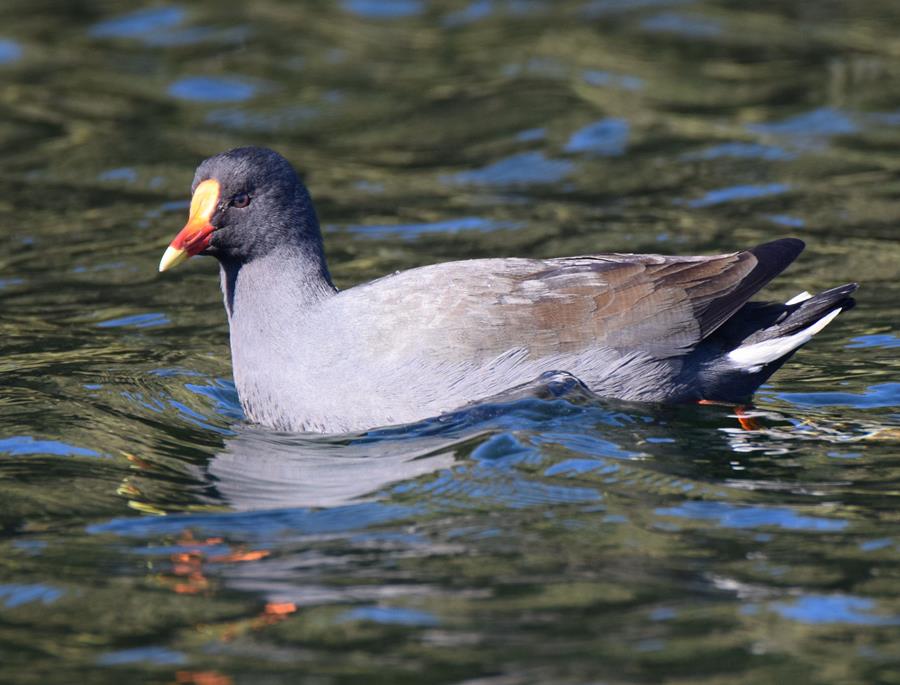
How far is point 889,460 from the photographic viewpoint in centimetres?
516

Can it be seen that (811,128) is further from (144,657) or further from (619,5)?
(144,657)

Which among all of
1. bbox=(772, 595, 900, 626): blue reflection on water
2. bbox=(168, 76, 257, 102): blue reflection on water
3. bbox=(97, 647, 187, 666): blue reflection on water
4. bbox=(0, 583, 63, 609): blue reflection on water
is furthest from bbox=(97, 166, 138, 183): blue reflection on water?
bbox=(772, 595, 900, 626): blue reflection on water

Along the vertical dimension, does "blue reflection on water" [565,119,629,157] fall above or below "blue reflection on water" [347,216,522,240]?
above

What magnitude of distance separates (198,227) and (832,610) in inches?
122

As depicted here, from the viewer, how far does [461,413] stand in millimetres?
5484

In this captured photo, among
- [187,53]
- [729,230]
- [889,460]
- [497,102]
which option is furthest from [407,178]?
[889,460]

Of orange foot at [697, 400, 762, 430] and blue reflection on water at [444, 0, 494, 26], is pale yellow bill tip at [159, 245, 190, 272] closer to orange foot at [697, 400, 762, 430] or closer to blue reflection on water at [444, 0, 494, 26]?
orange foot at [697, 400, 762, 430]

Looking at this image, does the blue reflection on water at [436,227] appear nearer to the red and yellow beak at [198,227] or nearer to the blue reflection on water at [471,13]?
the red and yellow beak at [198,227]

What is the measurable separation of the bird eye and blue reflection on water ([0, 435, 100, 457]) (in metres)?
1.18

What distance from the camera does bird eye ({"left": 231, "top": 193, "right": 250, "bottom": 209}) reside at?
5863 millimetres

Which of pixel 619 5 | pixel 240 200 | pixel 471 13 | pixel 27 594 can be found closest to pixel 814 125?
pixel 619 5

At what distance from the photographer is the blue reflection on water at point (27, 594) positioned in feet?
13.8

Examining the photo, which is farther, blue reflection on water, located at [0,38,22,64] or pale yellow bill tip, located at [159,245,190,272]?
blue reflection on water, located at [0,38,22,64]

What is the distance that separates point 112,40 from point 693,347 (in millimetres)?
8106
